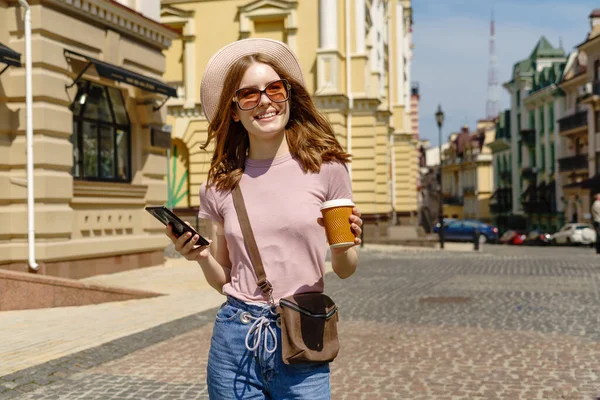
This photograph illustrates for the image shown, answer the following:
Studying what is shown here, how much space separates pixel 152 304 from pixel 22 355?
12.9ft

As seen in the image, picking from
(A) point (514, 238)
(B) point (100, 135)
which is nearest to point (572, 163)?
(A) point (514, 238)

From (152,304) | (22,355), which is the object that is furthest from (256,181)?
(152,304)

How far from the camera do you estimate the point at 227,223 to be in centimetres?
308

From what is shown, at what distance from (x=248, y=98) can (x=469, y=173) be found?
103m

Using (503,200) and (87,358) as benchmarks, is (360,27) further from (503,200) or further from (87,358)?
(503,200)

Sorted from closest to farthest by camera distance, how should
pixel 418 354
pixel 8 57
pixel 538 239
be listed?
pixel 418 354 < pixel 8 57 < pixel 538 239

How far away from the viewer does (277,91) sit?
3145 mm

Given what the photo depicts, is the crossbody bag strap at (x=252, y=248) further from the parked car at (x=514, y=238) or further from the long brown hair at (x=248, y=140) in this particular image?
the parked car at (x=514, y=238)

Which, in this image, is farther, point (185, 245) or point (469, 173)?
point (469, 173)

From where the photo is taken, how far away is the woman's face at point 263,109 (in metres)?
3.10

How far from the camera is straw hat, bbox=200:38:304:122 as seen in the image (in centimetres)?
317

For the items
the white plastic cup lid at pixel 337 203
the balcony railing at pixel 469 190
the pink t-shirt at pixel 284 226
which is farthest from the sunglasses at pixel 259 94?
the balcony railing at pixel 469 190

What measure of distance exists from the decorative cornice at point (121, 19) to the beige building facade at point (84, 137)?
0.02 m

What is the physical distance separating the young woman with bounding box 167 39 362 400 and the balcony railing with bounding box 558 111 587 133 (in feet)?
195
